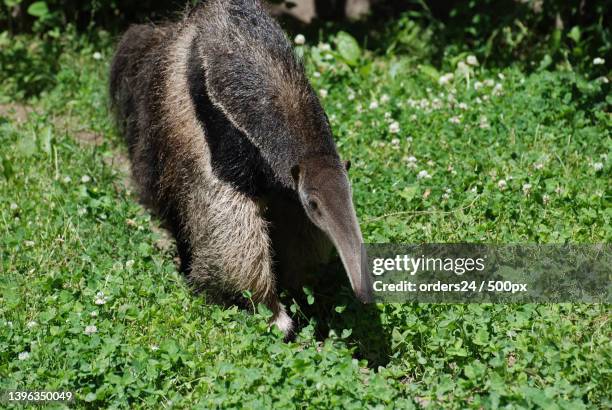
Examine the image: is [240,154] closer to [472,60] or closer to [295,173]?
[295,173]

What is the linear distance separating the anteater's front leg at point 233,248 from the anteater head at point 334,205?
1.87ft

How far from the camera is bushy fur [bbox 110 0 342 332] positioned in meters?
4.53

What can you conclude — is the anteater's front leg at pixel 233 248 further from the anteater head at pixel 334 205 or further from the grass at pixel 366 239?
the anteater head at pixel 334 205

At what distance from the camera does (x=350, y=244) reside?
3.93 meters

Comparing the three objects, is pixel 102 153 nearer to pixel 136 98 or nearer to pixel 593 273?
pixel 136 98

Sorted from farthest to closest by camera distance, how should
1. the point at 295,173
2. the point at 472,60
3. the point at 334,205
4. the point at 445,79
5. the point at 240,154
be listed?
1. the point at 472,60
2. the point at 445,79
3. the point at 240,154
4. the point at 295,173
5. the point at 334,205

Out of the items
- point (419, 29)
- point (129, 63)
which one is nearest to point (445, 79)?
point (419, 29)

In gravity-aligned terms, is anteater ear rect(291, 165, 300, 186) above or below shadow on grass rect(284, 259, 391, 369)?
above

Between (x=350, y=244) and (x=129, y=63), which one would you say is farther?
(x=129, y=63)

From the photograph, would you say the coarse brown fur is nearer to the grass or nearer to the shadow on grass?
the shadow on grass

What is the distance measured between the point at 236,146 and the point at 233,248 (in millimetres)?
605

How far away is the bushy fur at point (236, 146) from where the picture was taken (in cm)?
453

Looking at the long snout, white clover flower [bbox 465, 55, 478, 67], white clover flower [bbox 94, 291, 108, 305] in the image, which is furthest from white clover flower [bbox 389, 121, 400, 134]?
white clover flower [bbox 94, 291, 108, 305]

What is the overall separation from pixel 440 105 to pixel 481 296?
107 inches
